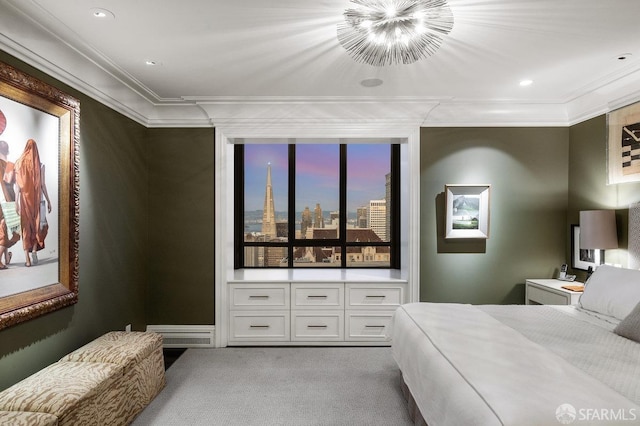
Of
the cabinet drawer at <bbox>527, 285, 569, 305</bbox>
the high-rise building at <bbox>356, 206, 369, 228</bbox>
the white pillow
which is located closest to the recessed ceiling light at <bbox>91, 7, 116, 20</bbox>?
the high-rise building at <bbox>356, 206, 369, 228</bbox>

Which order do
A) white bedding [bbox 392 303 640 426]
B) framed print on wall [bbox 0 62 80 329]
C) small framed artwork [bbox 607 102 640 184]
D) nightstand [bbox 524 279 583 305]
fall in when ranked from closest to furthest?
white bedding [bbox 392 303 640 426]
framed print on wall [bbox 0 62 80 329]
small framed artwork [bbox 607 102 640 184]
nightstand [bbox 524 279 583 305]

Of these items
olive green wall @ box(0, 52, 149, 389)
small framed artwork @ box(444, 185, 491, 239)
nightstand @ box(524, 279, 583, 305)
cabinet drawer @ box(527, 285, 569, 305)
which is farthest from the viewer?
small framed artwork @ box(444, 185, 491, 239)

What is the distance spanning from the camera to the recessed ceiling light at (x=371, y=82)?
3325mm

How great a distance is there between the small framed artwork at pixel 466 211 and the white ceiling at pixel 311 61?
2.43ft

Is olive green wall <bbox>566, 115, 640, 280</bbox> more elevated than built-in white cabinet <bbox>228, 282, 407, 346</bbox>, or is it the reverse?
olive green wall <bbox>566, 115, 640, 280</bbox>

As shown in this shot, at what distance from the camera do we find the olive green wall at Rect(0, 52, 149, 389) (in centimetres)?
238

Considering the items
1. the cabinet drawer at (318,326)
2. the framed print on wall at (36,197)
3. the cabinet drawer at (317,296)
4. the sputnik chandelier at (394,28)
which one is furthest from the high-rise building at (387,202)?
the framed print on wall at (36,197)

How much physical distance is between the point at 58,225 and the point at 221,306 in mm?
1849

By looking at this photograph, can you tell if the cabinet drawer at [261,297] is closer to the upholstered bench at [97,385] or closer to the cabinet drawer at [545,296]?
the upholstered bench at [97,385]

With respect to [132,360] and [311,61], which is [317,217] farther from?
[132,360]

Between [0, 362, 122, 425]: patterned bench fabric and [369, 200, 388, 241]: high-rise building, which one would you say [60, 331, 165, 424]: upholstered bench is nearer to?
[0, 362, 122, 425]: patterned bench fabric

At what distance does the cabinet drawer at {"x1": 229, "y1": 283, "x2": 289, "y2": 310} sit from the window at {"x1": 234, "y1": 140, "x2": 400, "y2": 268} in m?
0.95

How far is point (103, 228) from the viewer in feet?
10.6

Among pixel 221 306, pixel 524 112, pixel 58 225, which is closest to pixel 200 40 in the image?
pixel 58 225
